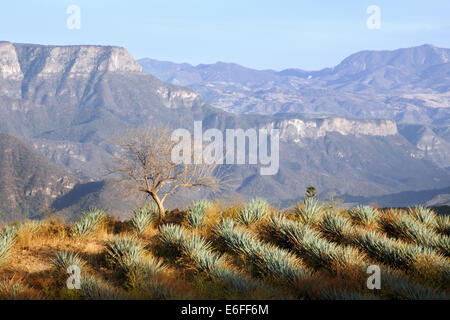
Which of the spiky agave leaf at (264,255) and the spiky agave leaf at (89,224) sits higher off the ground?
the spiky agave leaf at (264,255)

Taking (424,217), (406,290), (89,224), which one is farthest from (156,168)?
(406,290)

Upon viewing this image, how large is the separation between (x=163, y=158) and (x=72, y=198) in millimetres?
127401

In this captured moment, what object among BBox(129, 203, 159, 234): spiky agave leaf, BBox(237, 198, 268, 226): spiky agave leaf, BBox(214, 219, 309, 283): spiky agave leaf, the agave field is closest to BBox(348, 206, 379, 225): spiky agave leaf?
the agave field

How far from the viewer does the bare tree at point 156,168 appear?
13.0m

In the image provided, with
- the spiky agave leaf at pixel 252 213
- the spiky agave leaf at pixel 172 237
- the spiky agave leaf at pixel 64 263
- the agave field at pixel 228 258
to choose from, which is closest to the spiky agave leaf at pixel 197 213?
the agave field at pixel 228 258

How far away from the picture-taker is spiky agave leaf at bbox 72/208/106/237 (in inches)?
422

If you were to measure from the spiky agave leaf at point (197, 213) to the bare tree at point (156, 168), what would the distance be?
2.54 feet

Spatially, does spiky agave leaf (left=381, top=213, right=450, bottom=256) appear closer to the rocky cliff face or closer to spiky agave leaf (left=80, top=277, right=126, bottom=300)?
spiky agave leaf (left=80, top=277, right=126, bottom=300)

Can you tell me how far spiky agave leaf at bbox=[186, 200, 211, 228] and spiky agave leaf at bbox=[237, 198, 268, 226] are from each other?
107 centimetres

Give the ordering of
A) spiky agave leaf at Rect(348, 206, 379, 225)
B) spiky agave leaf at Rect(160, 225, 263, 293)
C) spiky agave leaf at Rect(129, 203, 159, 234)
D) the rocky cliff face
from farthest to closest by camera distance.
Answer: the rocky cliff face, spiky agave leaf at Rect(348, 206, 379, 225), spiky agave leaf at Rect(129, 203, 159, 234), spiky agave leaf at Rect(160, 225, 263, 293)

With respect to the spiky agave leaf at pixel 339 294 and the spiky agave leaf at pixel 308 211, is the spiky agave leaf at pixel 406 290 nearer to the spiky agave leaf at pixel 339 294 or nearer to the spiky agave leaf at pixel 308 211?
the spiky agave leaf at pixel 339 294

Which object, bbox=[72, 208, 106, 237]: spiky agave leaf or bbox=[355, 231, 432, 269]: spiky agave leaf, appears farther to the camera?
bbox=[72, 208, 106, 237]: spiky agave leaf
